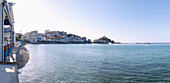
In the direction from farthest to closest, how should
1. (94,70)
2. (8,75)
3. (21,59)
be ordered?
(21,59) → (94,70) → (8,75)

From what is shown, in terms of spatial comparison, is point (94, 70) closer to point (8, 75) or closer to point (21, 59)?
point (8, 75)

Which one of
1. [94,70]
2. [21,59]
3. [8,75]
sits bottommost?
[94,70]

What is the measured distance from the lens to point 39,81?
964cm

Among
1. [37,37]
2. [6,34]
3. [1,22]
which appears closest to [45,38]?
[37,37]

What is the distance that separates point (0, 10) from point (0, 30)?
1.86 metres

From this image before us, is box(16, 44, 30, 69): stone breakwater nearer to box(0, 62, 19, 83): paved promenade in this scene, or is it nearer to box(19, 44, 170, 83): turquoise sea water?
box(19, 44, 170, 83): turquoise sea water

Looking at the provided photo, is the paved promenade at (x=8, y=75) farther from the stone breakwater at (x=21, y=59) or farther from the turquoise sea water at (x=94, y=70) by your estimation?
the stone breakwater at (x=21, y=59)

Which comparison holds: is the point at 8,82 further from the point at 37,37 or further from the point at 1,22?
the point at 37,37

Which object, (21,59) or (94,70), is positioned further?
(21,59)

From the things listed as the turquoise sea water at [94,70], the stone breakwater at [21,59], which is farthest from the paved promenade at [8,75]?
the stone breakwater at [21,59]

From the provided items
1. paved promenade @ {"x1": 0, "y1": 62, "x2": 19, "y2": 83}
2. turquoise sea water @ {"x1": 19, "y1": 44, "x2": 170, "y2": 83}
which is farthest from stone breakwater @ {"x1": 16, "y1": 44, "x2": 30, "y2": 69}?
paved promenade @ {"x1": 0, "y1": 62, "x2": 19, "y2": 83}

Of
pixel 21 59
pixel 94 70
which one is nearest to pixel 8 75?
pixel 94 70

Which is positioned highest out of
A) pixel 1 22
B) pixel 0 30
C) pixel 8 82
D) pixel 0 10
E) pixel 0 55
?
pixel 0 10

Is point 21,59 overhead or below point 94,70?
overhead
